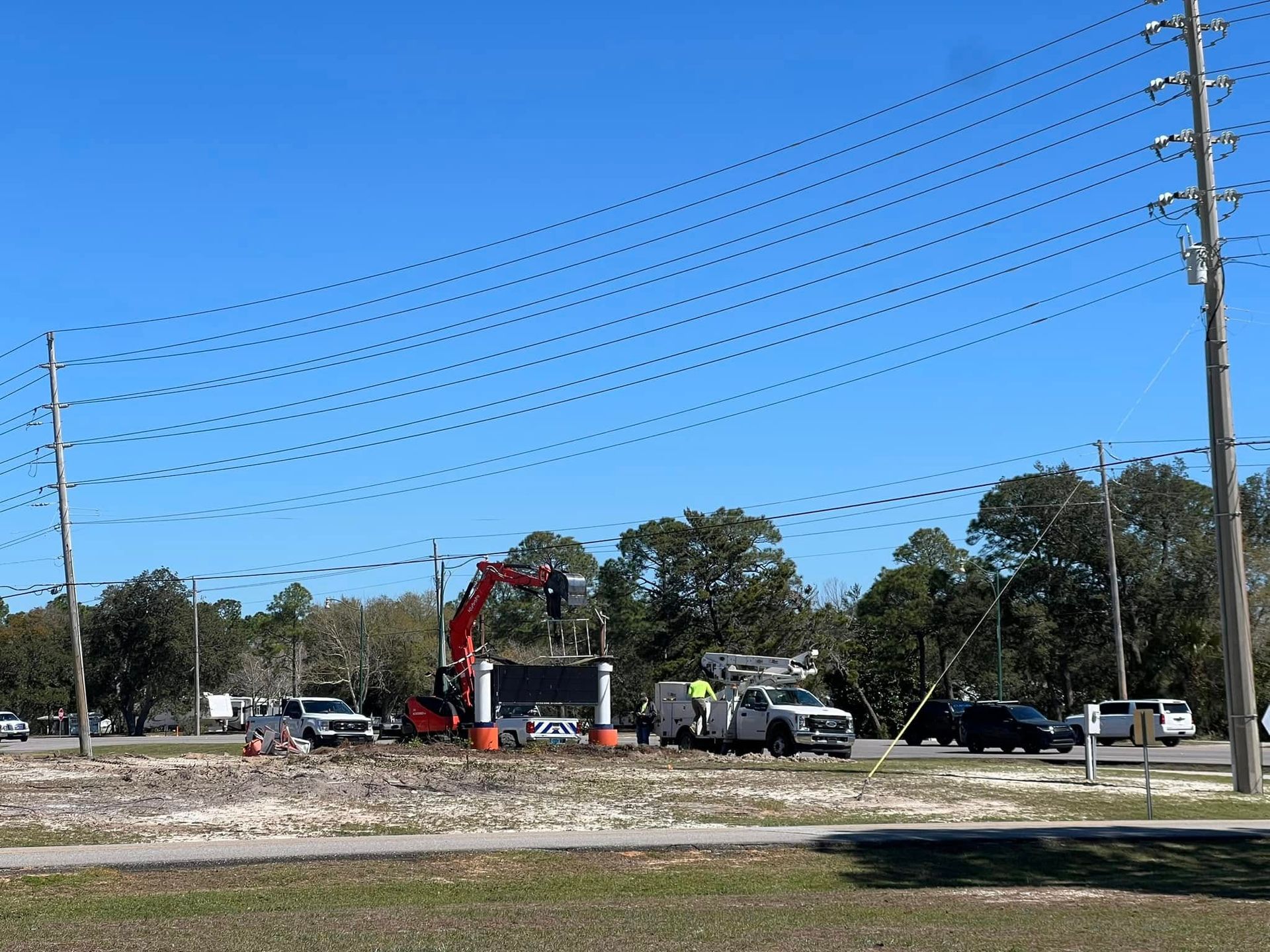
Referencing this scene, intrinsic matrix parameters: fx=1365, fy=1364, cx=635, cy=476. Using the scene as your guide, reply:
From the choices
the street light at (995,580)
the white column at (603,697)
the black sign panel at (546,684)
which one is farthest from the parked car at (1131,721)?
the street light at (995,580)

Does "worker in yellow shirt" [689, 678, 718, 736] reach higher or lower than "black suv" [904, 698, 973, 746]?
higher

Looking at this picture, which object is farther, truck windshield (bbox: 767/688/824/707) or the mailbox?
truck windshield (bbox: 767/688/824/707)

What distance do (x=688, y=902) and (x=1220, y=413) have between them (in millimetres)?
17400

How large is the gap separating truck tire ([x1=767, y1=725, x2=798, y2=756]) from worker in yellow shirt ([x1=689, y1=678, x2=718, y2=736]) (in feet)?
7.55

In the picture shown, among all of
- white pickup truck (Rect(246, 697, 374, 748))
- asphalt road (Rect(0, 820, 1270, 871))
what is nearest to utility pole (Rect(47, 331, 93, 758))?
white pickup truck (Rect(246, 697, 374, 748))

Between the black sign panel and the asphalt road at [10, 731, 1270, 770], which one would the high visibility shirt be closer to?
the black sign panel

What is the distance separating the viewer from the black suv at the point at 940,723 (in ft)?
161

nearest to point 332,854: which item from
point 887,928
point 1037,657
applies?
point 887,928

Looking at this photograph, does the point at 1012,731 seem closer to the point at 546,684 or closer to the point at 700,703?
the point at 700,703

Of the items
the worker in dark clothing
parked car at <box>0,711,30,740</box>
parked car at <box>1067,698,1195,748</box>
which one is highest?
the worker in dark clothing

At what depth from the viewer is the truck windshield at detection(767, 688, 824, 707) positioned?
37188 mm

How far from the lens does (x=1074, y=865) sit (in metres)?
17.2

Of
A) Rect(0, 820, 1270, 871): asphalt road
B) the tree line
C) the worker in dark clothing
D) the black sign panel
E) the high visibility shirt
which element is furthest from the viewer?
the tree line

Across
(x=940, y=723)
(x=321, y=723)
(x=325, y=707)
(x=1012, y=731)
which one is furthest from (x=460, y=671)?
(x=940, y=723)
